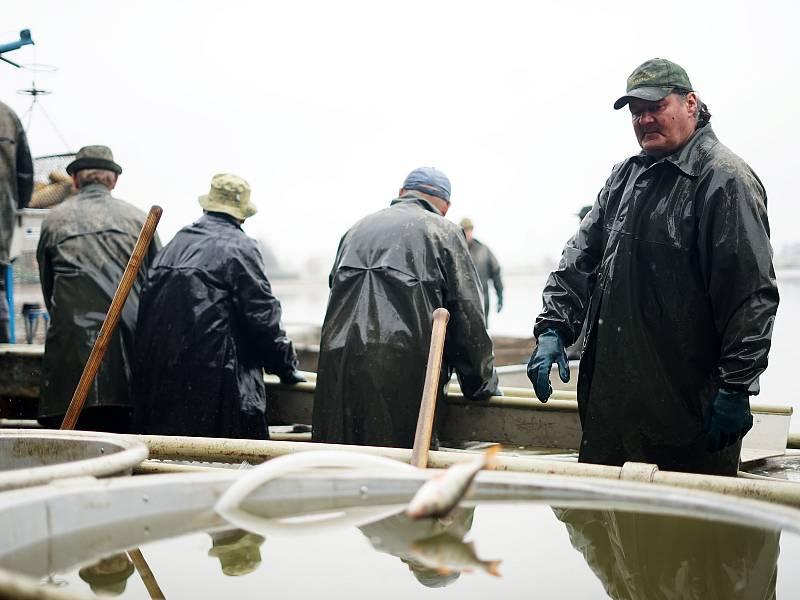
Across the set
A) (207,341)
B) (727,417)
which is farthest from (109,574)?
(207,341)

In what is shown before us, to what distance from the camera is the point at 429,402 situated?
3373mm

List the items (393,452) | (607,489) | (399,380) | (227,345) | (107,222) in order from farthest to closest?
(107,222)
(227,345)
(399,380)
(393,452)
(607,489)

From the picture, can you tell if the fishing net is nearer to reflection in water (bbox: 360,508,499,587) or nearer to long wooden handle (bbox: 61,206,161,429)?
long wooden handle (bbox: 61,206,161,429)

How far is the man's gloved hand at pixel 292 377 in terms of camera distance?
5.85m

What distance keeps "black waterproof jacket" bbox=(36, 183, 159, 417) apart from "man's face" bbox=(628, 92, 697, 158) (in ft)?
11.2

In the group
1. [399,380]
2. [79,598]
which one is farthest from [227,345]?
[79,598]

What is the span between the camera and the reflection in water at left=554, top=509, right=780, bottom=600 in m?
2.14

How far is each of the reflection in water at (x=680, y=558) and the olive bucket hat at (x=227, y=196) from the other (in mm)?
3997

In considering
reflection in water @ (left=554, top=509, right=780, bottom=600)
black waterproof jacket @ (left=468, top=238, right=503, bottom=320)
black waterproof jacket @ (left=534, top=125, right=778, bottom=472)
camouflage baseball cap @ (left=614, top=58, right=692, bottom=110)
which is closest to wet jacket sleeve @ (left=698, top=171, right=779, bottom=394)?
black waterproof jacket @ (left=534, top=125, right=778, bottom=472)

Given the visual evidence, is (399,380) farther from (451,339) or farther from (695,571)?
(695,571)

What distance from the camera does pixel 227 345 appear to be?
566 centimetres

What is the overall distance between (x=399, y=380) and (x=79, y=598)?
3.65m

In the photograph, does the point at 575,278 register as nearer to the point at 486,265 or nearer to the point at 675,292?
the point at 675,292

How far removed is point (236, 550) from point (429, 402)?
1.27m
